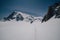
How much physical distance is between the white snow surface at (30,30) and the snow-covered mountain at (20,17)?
0.16ft

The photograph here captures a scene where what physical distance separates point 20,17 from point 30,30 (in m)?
0.27

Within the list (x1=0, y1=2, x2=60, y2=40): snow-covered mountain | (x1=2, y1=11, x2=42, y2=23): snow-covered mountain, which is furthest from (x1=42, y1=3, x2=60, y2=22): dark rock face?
(x1=2, y1=11, x2=42, y2=23): snow-covered mountain

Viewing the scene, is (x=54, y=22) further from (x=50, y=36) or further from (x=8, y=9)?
(x=8, y=9)

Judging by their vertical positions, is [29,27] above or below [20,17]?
below

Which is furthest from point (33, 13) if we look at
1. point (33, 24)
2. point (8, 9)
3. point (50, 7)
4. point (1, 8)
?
point (1, 8)

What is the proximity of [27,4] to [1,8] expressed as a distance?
43 centimetres

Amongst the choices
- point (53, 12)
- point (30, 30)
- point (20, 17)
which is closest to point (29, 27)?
point (30, 30)

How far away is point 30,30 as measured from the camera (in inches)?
68.3

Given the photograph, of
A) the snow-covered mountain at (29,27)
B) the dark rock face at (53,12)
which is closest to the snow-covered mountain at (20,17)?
the snow-covered mountain at (29,27)

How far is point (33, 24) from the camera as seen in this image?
1729 millimetres

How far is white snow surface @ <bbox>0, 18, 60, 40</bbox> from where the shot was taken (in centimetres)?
170

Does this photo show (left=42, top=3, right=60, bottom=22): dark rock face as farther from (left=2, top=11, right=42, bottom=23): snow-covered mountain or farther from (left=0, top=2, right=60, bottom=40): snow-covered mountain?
(left=2, top=11, right=42, bottom=23): snow-covered mountain

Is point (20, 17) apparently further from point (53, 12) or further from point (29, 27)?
point (53, 12)

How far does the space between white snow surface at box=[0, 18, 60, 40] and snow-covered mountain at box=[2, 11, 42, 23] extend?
50mm
